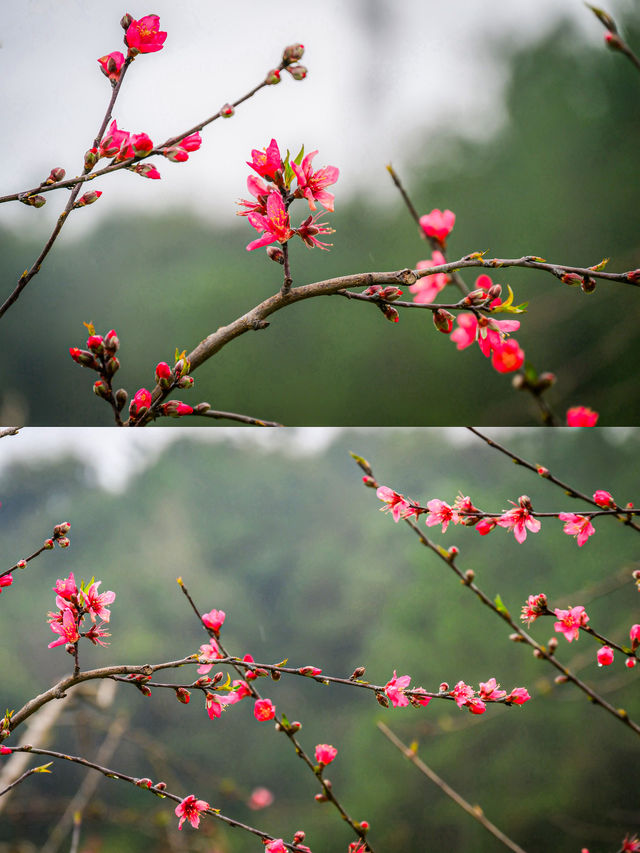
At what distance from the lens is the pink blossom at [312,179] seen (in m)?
0.92

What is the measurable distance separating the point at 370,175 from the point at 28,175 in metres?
0.71

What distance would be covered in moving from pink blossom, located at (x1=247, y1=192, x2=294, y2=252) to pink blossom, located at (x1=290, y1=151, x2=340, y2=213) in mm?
39

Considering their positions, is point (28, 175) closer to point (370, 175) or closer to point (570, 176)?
point (370, 175)

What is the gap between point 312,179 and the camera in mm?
930

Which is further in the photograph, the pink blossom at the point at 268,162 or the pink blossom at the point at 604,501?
the pink blossom at the point at 604,501

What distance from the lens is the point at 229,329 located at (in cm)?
100

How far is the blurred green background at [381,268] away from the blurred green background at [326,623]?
39 cm

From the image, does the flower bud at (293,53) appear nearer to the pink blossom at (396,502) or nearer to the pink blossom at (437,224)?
the pink blossom at (437,224)

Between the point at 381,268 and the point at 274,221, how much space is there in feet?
1.52

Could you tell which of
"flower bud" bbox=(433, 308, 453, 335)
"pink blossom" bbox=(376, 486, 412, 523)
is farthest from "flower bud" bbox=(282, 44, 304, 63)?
"pink blossom" bbox=(376, 486, 412, 523)

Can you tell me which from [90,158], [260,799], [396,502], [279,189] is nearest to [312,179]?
[279,189]

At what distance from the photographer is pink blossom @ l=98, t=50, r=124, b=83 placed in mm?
1029

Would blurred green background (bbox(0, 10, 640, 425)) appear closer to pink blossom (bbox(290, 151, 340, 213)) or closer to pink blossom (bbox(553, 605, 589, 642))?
pink blossom (bbox(290, 151, 340, 213))

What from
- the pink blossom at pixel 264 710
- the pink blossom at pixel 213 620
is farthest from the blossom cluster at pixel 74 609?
the pink blossom at pixel 264 710
